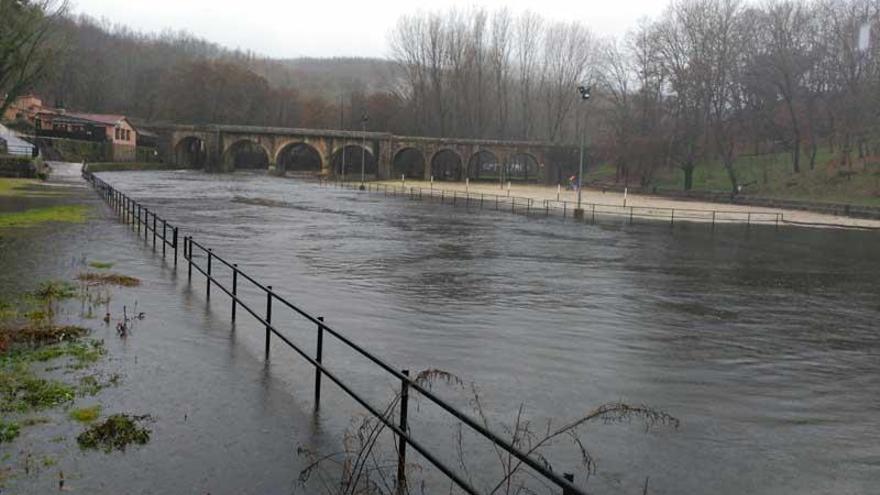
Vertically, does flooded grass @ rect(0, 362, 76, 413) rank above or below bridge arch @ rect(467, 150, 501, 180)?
below

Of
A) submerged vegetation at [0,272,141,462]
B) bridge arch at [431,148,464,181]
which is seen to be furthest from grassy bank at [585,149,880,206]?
submerged vegetation at [0,272,141,462]

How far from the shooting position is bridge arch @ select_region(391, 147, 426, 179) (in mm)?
A: 114062

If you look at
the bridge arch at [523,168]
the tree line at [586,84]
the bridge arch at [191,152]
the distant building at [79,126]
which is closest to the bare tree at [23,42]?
the tree line at [586,84]

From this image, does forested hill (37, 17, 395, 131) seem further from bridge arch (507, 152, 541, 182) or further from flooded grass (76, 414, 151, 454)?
flooded grass (76, 414, 151, 454)

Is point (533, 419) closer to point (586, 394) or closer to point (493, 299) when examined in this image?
point (586, 394)

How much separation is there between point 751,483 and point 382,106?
5061 inches

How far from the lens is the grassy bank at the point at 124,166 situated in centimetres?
7812

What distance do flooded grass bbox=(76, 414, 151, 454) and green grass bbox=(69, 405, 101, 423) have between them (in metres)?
0.18

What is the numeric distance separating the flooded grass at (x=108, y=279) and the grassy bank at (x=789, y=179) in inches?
2211

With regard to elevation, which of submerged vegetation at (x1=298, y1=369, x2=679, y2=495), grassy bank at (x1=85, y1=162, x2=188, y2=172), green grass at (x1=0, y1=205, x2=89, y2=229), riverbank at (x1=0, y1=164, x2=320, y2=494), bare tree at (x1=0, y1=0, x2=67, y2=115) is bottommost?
submerged vegetation at (x1=298, y1=369, x2=679, y2=495)

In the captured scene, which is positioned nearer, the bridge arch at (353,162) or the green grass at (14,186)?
the green grass at (14,186)

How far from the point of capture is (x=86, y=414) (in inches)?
297

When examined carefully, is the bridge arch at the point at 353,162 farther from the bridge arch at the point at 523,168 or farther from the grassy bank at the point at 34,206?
the grassy bank at the point at 34,206

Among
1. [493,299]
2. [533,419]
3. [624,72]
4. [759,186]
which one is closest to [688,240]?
[493,299]
